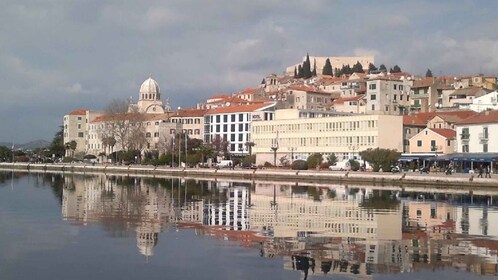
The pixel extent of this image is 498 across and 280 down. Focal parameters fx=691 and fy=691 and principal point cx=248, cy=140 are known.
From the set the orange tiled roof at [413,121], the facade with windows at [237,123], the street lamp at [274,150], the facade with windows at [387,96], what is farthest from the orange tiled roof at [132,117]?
the orange tiled roof at [413,121]

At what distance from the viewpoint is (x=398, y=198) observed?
44844 millimetres

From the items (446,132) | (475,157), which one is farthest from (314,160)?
(475,157)

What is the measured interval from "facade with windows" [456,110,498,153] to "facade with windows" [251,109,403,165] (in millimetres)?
10183

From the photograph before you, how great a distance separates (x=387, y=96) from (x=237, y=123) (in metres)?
24.1

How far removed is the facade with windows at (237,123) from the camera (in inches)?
4264

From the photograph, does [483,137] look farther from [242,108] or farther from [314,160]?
[242,108]

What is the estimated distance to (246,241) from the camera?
867 inches

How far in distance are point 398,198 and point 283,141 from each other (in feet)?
167

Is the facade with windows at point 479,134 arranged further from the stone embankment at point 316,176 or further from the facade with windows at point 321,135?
the facade with windows at point 321,135

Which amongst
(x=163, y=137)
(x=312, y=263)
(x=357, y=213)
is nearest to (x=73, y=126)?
(x=163, y=137)

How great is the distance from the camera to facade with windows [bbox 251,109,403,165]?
83500 millimetres

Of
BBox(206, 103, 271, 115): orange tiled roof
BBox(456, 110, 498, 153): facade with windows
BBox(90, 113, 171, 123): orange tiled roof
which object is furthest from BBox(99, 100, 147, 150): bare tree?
BBox(456, 110, 498, 153): facade with windows

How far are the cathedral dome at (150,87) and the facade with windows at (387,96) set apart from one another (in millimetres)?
56093

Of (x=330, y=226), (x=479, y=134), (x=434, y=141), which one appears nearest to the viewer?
(x=330, y=226)
